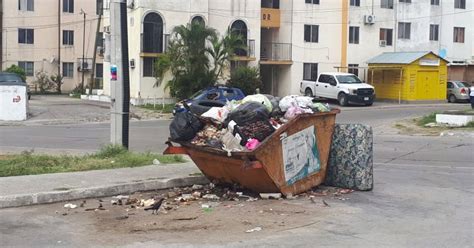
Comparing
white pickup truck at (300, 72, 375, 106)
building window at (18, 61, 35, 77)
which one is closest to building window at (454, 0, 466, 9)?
white pickup truck at (300, 72, 375, 106)

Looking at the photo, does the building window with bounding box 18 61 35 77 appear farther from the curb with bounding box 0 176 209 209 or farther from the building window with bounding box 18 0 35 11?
the curb with bounding box 0 176 209 209

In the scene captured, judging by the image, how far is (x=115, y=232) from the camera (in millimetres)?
7191

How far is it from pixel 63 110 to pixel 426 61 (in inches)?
1036

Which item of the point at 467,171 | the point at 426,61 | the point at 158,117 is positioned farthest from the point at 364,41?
the point at 467,171

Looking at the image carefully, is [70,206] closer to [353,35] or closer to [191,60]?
[191,60]

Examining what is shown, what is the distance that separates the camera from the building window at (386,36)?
160ft

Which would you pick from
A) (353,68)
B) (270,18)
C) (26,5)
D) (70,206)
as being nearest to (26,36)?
(26,5)

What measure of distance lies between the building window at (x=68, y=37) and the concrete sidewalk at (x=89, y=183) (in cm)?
5123

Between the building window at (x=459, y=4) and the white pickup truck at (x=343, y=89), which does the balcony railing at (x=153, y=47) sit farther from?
the building window at (x=459, y=4)

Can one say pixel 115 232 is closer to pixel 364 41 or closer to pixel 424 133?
pixel 424 133

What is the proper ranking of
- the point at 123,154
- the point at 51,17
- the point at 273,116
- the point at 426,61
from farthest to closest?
the point at 51,17, the point at 426,61, the point at 123,154, the point at 273,116

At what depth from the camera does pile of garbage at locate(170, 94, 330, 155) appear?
29.0 feet

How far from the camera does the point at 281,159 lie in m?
9.04

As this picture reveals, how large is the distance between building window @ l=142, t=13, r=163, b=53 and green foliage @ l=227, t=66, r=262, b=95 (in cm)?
522
